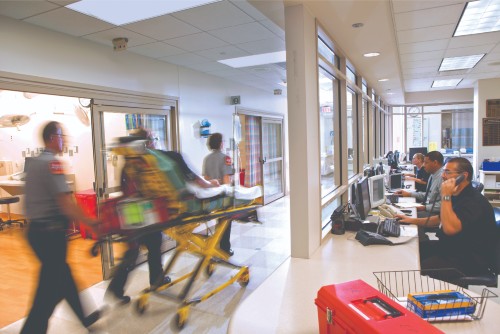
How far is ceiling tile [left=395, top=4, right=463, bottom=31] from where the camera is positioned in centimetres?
291

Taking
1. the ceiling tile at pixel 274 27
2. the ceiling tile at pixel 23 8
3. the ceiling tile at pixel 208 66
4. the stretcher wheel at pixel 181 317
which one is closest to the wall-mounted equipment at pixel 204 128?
the ceiling tile at pixel 208 66

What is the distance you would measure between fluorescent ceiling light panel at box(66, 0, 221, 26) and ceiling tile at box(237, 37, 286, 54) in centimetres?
124

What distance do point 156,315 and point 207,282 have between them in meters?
0.72

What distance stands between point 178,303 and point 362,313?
2.41m

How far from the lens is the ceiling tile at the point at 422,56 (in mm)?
4548

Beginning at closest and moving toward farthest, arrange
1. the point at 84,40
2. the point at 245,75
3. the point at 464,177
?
the point at 464,177 → the point at 84,40 → the point at 245,75

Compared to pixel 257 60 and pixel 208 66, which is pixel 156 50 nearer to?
pixel 208 66

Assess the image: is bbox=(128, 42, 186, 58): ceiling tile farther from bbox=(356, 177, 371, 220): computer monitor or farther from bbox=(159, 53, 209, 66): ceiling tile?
bbox=(356, 177, 371, 220): computer monitor

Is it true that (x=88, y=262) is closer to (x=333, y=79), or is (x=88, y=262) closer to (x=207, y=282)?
(x=207, y=282)

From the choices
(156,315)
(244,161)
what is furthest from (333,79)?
(244,161)

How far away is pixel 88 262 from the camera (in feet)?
14.7

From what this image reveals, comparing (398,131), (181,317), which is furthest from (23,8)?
(398,131)

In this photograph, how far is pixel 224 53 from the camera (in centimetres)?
436

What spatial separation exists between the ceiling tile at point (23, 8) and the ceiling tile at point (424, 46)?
367cm
